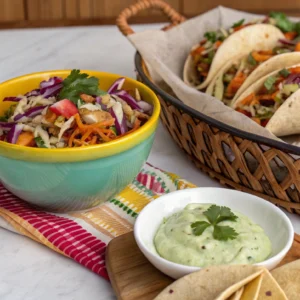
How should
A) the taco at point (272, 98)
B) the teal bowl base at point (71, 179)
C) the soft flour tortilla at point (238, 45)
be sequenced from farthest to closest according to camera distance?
the soft flour tortilla at point (238, 45), the taco at point (272, 98), the teal bowl base at point (71, 179)

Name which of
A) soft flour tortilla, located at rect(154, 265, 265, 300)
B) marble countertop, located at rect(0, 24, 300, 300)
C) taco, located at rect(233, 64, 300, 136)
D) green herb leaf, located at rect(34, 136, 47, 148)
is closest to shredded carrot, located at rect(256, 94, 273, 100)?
taco, located at rect(233, 64, 300, 136)

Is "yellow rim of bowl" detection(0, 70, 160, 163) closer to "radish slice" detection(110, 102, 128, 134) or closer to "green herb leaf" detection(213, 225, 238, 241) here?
"radish slice" detection(110, 102, 128, 134)

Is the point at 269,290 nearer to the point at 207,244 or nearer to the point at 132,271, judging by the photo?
the point at 207,244

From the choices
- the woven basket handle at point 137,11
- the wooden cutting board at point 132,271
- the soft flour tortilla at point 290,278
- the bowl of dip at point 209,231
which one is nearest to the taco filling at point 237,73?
the woven basket handle at point 137,11

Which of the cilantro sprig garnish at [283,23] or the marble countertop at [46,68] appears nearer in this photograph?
the marble countertop at [46,68]

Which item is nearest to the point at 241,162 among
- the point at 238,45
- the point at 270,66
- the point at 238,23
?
the point at 270,66

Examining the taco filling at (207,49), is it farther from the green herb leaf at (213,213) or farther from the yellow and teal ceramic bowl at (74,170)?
the green herb leaf at (213,213)

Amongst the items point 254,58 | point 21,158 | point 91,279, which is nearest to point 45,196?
point 21,158
